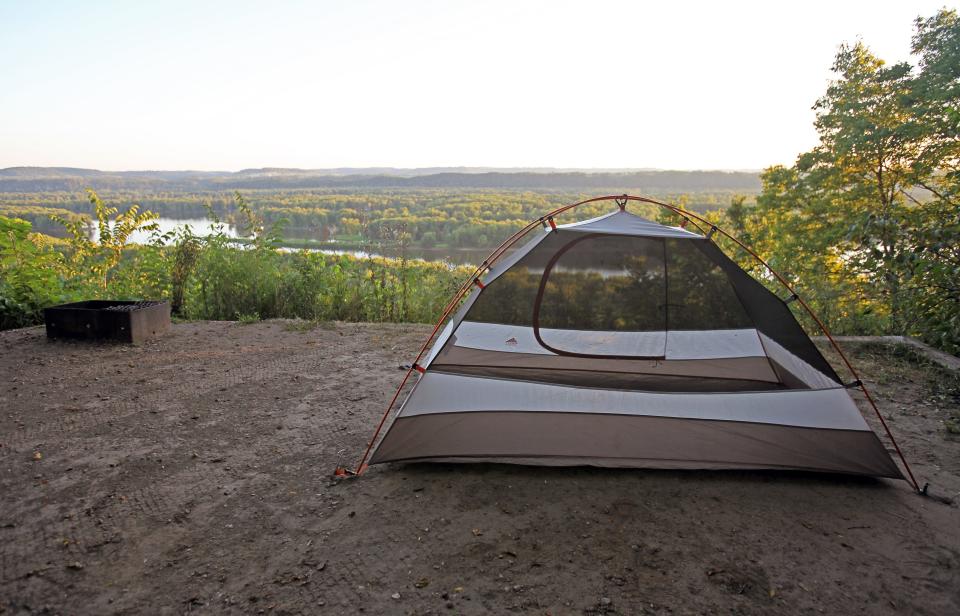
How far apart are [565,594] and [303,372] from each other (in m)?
3.73

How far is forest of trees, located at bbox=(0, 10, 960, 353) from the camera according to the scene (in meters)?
4.88

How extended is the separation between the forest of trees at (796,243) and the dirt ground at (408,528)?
1.44 metres

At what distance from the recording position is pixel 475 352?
12.4 ft

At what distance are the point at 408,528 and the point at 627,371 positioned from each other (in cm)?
179

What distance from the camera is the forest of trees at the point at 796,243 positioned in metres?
4.88

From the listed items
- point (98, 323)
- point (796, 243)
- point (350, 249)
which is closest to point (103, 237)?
point (98, 323)

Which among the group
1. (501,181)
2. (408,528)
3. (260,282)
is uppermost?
(501,181)

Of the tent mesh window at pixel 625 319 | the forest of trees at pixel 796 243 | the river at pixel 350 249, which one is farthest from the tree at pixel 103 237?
the tent mesh window at pixel 625 319

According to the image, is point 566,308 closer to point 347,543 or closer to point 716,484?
point 716,484

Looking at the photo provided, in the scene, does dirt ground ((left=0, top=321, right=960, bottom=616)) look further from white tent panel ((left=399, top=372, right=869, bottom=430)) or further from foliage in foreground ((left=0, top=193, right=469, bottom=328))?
foliage in foreground ((left=0, top=193, right=469, bottom=328))

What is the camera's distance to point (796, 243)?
40.2ft

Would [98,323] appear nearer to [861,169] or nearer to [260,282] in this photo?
[260,282]

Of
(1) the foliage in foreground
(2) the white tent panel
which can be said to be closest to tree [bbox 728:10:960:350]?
(2) the white tent panel

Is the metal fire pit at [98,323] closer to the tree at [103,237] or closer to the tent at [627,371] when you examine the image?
the tree at [103,237]
